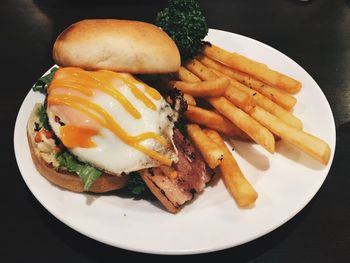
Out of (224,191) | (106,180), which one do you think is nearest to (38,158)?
(106,180)

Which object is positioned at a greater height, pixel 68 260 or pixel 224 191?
pixel 224 191

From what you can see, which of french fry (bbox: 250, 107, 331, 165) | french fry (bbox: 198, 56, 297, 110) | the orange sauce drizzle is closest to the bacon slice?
the orange sauce drizzle

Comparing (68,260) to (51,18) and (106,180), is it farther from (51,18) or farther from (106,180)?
(51,18)

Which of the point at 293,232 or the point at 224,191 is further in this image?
the point at 224,191

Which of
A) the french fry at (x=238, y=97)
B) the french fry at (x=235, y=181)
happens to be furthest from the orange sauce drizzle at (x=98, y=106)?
the french fry at (x=238, y=97)

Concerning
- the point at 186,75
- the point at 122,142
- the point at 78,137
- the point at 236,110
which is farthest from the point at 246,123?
the point at 78,137

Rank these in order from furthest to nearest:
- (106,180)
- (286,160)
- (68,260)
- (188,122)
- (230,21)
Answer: (230,21), (188,122), (286,160), (106,180), (68,260)

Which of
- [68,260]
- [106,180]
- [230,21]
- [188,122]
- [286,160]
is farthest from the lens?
[230,21]
